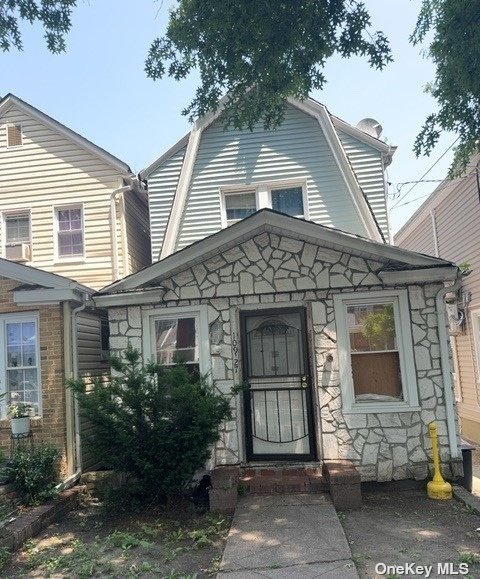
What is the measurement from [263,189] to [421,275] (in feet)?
14.1

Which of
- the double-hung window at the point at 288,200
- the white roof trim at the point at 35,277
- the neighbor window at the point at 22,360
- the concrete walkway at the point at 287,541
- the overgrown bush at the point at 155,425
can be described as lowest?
the concrete walkway at the point at 287,541

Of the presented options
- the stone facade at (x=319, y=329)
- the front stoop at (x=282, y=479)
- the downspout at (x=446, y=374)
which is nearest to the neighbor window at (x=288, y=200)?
the stone facade at (x=319, y=329)

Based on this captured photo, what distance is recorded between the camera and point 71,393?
23.4 ft

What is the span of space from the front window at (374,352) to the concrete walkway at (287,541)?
1.60m

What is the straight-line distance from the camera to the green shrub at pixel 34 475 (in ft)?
20.4

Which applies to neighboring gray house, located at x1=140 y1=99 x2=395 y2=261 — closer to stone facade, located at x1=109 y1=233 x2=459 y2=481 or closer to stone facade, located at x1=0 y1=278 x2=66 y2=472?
stone facade, located at x1=109 y1=233 x2=459 y2=481

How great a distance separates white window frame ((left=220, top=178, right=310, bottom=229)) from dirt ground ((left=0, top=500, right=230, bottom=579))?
5771 millimetres

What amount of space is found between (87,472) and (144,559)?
2.89m

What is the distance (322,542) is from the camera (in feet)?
15.3

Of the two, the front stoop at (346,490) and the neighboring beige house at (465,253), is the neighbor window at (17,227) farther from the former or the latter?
the neighboring beige house at (465,253)

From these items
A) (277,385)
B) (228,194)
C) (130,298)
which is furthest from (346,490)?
(228,194)

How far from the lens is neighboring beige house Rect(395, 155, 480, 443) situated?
34.3 feet

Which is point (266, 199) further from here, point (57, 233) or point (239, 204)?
point (57, 233)

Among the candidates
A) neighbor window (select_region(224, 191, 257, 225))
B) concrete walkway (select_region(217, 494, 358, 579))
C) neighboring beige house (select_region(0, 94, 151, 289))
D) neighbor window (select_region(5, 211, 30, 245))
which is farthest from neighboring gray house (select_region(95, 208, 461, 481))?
neighbor window (select_region(5, 211, 30, 245))
